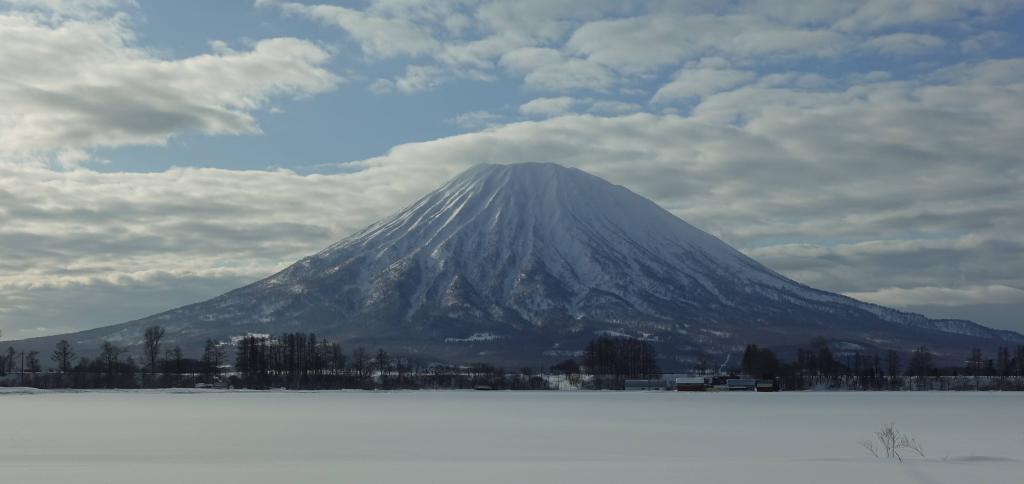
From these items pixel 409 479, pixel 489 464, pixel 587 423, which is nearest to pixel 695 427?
pixel 587 423

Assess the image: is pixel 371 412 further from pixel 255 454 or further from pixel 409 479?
pixel 409 479

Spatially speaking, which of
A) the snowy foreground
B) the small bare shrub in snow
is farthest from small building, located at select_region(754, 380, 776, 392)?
the small bare shrub in snow

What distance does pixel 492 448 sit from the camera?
5062 cm

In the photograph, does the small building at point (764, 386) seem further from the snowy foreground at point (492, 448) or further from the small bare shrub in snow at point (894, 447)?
the small bare shrub in snow at point (894, 447)

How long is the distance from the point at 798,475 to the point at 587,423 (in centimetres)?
3763

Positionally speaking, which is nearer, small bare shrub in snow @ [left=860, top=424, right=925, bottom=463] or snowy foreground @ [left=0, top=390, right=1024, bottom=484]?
snowy foreground @ [left=0, top=390, right=1024, bottom=484]

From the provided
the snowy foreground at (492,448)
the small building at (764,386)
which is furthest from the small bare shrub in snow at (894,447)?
the small building at (764,386)

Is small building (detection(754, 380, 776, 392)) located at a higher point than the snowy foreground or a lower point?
lower

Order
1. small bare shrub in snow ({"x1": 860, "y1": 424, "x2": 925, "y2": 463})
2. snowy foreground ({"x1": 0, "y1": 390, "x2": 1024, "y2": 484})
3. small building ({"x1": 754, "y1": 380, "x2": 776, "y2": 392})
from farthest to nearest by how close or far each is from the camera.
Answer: small building ({"x1": 754, "y1": 380, "x2": 776, "y2": 392})
small bare shrub in snow ({"x1": 860, "y1": 424, "x2": 925, "y2": 463})
snowy foreground ({"x1": 0, "y1": 390, "x2": 1024, "y2": 484})

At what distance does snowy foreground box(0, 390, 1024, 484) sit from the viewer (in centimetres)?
3766

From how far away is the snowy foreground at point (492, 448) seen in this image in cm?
3766

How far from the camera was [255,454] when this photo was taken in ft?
153

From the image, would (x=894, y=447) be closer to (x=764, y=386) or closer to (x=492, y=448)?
(x=492, y=448)

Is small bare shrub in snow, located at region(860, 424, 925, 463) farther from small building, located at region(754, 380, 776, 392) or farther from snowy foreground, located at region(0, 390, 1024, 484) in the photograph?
small building, located at region(754, 380, 776, 392)
